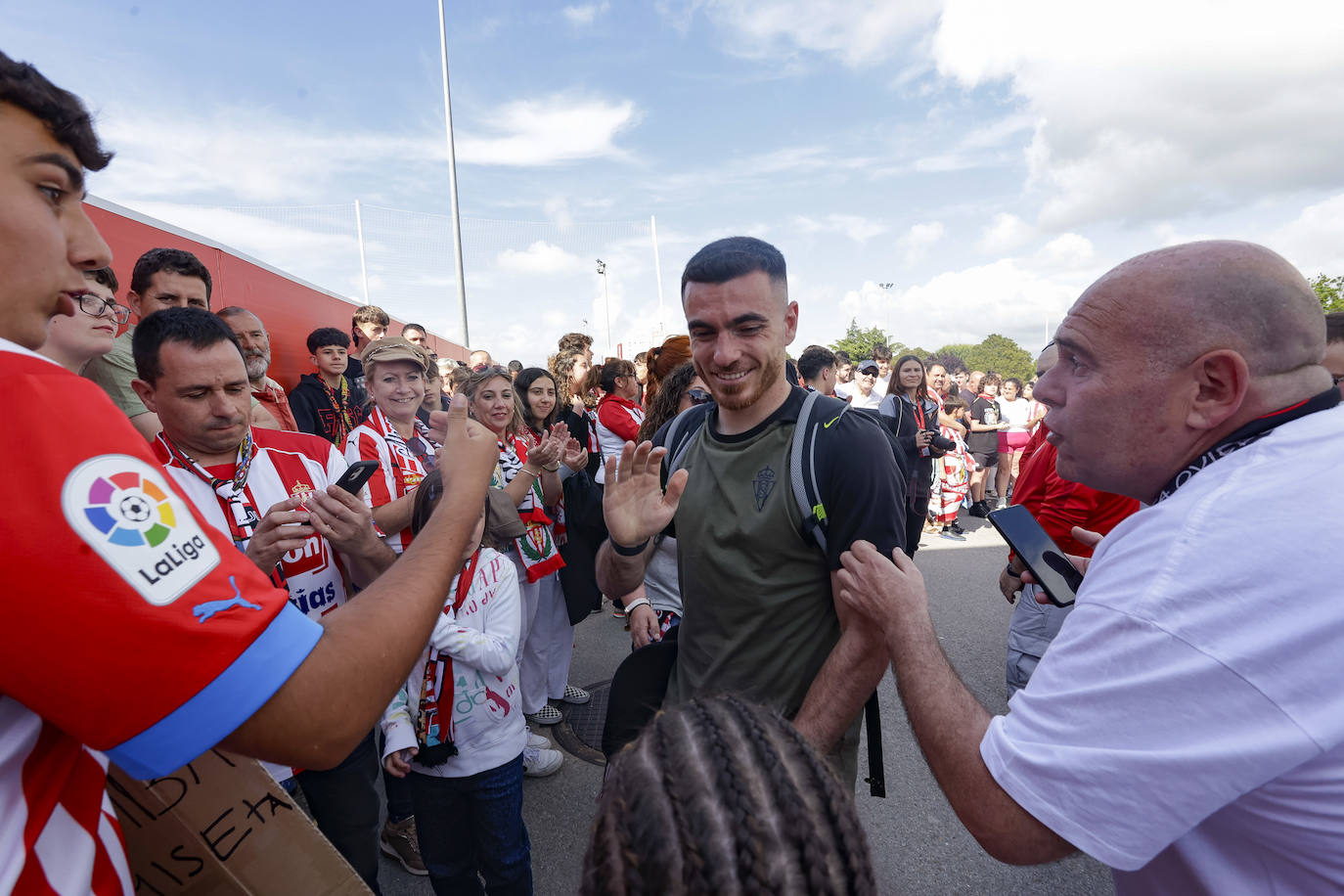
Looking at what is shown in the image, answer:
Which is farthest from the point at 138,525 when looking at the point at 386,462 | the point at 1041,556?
the point at 386,462

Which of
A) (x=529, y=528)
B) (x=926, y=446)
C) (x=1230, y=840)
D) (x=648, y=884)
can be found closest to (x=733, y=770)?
(x=648, y=884)

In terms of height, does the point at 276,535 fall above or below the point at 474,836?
above

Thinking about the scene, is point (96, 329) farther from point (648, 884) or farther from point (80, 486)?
point (648, 884)

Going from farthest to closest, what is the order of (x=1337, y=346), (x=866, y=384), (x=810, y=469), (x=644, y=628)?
(x=866, y=384) < (x=1337, y=346) < (x=644, y=628) < (x=810, y=469)

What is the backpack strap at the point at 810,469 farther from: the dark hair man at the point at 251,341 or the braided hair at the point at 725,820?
the dark hair man at the point at 251,341

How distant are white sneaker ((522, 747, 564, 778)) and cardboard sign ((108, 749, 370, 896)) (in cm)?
264

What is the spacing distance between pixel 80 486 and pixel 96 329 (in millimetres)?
2155

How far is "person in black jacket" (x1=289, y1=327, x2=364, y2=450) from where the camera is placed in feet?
16.5

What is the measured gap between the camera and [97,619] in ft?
2.12

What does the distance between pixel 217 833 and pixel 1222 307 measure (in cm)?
194

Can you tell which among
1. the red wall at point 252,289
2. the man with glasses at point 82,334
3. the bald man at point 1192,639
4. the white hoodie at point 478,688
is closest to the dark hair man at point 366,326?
the red wall at point 252,289

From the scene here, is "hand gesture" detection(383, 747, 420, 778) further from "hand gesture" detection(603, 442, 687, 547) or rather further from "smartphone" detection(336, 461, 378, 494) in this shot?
"hand gesture" detection(603, 442, 687, 547)

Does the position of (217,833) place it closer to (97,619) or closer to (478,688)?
(97,619)

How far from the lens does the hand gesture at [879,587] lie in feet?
4.43
